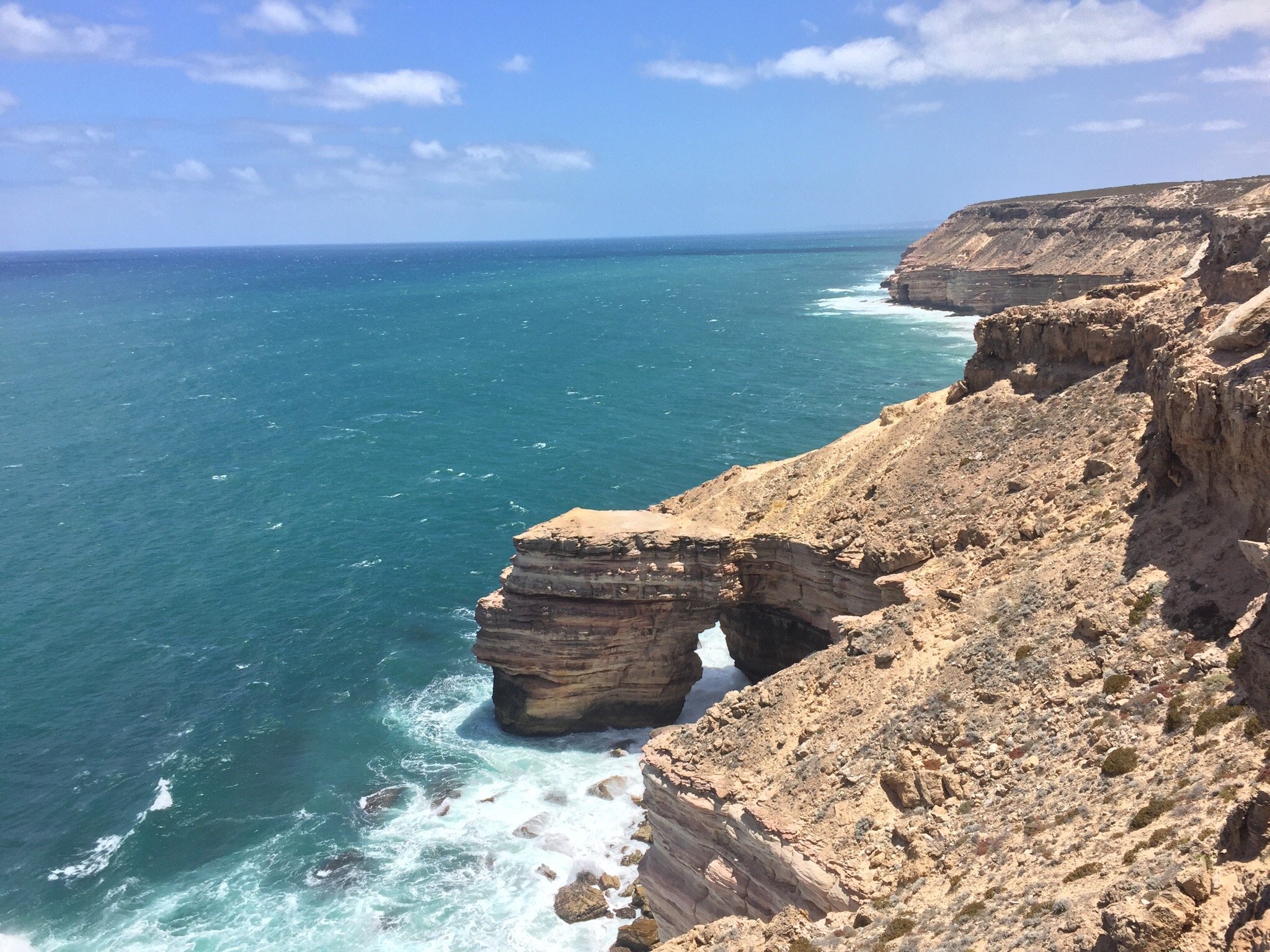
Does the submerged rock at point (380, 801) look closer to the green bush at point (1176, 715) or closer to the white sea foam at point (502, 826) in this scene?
the white sea foam at point (502, 826)

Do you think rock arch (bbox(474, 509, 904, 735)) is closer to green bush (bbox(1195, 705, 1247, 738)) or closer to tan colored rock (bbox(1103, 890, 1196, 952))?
green bush (bbox(1195, 705, 1247, 738))

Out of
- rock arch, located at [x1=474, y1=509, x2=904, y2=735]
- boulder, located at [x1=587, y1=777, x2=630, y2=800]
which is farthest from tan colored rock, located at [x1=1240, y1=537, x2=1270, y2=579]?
boulder, located at [x1=587, y1=777, x2=630, y2=800]

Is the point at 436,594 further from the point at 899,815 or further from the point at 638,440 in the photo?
the point at 899,815

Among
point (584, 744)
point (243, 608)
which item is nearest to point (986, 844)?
point (584, 744)

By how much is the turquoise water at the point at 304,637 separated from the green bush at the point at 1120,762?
24314 mm

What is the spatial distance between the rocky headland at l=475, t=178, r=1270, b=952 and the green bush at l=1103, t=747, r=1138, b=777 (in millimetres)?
92

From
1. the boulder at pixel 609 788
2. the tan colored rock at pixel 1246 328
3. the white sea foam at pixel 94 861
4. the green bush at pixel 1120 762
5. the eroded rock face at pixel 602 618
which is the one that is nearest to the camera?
the green bush at pixel 1120 762

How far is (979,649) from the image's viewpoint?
110ft

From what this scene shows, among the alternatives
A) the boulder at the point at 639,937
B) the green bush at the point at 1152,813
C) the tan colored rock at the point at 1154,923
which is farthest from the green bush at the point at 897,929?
the boulder at the point at 639,937

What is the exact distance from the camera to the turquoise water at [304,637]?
44281 mm

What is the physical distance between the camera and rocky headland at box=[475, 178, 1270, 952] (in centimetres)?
2264

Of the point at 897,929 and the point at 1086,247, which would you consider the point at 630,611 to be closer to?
the point at 897,929

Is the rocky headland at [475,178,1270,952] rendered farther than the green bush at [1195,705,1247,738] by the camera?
No

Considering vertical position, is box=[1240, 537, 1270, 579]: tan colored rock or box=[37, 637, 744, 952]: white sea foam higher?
box=[1240, 537, 1270, 579]: tan colored rock
